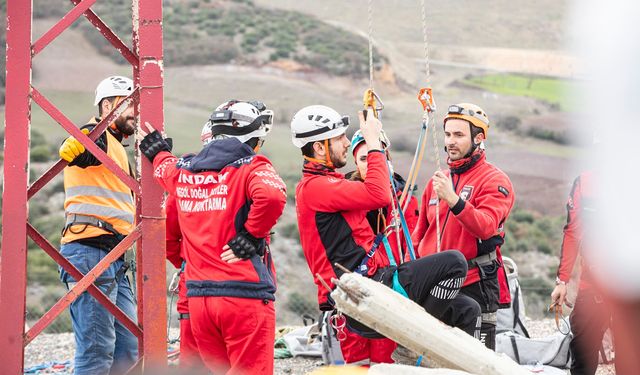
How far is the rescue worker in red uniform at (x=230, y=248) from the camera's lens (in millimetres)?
5848

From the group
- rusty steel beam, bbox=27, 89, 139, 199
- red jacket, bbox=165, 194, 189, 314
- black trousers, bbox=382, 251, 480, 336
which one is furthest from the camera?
red jacket, bbox=165, 194, 189, 314

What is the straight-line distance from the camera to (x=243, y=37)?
177 feet

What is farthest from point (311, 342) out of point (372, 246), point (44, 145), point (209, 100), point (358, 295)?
point (209, 100)

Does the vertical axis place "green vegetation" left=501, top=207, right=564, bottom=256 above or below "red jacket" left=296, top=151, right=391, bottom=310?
below

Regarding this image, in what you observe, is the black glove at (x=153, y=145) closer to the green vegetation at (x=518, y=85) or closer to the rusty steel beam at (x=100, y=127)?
the rusty steel beam at (x=100, y=127)

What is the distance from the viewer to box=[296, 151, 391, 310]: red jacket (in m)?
6.02

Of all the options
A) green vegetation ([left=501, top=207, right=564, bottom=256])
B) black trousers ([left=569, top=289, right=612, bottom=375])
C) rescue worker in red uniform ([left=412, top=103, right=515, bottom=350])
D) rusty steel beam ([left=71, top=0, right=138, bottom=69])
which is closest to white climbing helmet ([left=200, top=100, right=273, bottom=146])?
rusty steel beam ([left=71, top=0, right=138, bottom=69])

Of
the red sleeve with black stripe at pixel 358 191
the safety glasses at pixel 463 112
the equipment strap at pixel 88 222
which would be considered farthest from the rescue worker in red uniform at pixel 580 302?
the equipment strap at pixel 88 222

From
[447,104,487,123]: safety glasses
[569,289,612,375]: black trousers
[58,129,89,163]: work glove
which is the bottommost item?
[569,289,612,375]: black trousers

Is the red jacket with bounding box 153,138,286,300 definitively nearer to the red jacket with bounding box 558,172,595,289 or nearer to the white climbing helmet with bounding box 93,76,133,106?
the white climbing helmet with bounding box 93,76,133,106

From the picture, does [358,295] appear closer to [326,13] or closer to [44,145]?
[44,145]

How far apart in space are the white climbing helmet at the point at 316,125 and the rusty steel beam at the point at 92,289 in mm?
1647

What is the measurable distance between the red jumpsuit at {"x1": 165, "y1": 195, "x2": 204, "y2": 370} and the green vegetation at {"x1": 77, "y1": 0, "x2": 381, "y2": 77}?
43.7 m

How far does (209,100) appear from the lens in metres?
45.6
